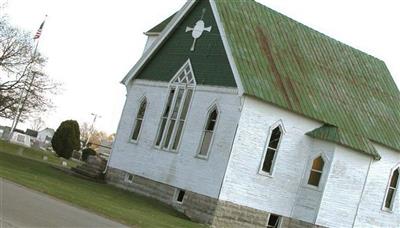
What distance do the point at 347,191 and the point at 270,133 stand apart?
4.42 meters

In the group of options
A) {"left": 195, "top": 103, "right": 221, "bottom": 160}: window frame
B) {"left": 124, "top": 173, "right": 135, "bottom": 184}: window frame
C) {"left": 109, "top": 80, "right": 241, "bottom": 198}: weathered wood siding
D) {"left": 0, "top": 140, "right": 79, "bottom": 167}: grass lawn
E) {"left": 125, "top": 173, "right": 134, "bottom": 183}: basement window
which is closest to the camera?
{"left": 109, "top": 80, "right": 241, "bottom": 198}: weathered wood siding

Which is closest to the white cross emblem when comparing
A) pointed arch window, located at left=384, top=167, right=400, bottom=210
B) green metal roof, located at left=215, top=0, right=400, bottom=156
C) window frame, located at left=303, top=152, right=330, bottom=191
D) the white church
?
the white church

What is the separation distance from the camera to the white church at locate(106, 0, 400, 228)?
26.3 meters

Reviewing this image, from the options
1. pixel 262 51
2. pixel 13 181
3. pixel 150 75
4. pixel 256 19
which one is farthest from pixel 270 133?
pixel 13 181

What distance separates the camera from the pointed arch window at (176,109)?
2914 centimetres

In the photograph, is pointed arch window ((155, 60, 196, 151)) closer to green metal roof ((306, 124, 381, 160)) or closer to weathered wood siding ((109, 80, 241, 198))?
weathered wood siding ((109, 80, 241, 198))

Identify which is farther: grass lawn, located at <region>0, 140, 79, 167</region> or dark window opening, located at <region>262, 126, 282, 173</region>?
grass lawn, located at <region>0, 140, 79, 167</region>

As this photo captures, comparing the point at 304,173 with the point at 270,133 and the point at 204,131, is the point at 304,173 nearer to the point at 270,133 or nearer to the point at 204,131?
the point at 270,133

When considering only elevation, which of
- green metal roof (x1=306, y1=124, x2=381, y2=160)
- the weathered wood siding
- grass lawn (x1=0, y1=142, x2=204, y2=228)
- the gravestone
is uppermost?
green metal roof (x1=306, y1=124, x2=381, y2=160)

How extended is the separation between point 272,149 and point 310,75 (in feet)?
15.0

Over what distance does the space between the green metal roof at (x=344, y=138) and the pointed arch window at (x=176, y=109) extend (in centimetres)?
557

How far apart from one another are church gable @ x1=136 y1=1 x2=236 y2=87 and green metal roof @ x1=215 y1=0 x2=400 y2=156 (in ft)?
2.91

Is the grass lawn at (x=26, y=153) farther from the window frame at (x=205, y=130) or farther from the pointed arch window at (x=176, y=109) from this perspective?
the window frame at (x=205, y=130)

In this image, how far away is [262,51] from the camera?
2798cm
